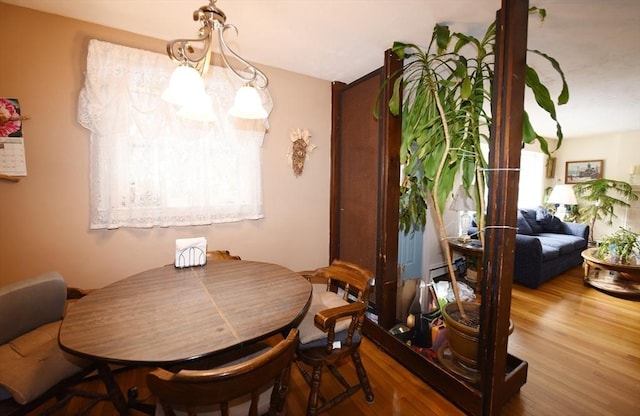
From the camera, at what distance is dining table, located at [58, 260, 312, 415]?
2.80ft

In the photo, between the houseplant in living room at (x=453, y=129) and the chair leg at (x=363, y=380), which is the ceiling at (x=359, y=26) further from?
the chair leg at (x=363, y=380)

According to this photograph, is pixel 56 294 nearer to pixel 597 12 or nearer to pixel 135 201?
pixel 135 201

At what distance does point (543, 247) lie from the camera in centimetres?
356

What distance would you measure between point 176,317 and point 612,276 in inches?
206

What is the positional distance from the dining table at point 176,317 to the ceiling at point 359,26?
169 cm

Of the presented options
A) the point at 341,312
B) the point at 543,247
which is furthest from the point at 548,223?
the point at 341,312

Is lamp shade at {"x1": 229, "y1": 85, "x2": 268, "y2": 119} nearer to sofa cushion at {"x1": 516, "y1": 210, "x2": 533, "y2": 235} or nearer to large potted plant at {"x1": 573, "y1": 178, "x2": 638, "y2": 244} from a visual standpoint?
sofa cushion at {"x1": 516, "y1": 210, "x2": 533, "y2": 235}

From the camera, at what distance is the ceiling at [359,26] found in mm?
1526

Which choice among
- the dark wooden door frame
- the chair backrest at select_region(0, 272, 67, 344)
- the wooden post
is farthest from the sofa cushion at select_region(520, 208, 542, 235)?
the chair backrest at select_region(0, 272, 67, 344)

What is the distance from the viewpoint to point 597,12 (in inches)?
60.7

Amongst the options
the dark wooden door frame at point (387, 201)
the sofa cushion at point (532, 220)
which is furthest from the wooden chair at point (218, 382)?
the sofa cushion at point (532, 220)

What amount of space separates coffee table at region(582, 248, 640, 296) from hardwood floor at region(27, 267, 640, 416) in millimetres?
577

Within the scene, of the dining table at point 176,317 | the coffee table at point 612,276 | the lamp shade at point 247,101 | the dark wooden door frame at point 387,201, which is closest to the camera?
the dining table at point 176,317

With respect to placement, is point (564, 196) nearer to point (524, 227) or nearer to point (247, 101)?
point (524, 227)
